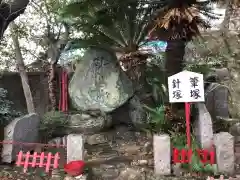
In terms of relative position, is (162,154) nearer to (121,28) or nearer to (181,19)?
(181,19)

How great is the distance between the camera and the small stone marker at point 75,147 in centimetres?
582

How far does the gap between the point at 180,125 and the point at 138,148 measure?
1149 mm

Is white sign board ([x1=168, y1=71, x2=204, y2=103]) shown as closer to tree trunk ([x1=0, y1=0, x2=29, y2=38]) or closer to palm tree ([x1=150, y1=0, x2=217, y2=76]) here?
palm tree ([x1=150, y1=0, x2=217, y2=76])

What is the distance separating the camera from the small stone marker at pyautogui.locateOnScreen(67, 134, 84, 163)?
582 centimetres

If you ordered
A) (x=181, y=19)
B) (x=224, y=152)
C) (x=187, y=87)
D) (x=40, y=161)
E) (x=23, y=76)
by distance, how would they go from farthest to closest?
(x=23, y=76)
(x=181, y=19)
(x=187, y=87)
(x=40, y=161)
(x=224, y=152)

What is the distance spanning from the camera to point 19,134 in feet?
22.2

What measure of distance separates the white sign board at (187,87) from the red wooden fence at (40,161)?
2.58m

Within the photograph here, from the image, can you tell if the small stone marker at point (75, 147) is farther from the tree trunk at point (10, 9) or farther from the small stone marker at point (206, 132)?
the tree trunk at point (10, 9)

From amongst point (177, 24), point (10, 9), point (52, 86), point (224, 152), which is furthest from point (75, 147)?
point (52, 86)

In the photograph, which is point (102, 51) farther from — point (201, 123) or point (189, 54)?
point (189, 54)

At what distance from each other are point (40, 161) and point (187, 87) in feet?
10.3

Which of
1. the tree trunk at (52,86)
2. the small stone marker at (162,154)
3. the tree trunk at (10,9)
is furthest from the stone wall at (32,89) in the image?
the small stone marker at (162,154)

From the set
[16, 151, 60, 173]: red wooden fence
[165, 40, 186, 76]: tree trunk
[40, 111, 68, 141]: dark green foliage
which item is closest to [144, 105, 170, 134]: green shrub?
[165, 40, 186, 76]: tree trunk

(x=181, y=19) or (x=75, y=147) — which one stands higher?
(x=181, y=19)
